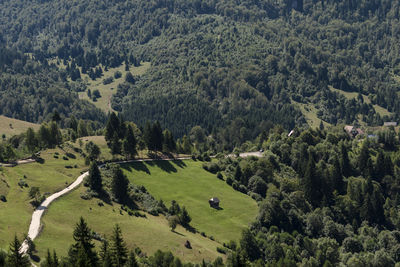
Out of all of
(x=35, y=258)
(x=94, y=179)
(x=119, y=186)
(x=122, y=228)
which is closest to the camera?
(x=35, y=258)

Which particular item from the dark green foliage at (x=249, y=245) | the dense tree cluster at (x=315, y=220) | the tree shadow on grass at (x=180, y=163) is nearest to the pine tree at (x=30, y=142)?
the tree shadow on grass at (x=180, y=163)

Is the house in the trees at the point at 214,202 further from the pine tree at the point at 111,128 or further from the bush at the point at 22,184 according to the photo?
the bush at the point at 22,184

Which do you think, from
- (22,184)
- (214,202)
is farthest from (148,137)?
(22,184)

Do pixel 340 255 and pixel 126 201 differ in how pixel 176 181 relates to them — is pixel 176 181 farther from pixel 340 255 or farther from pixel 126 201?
pixel 340 255

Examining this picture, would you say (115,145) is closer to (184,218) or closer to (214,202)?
(214,202)

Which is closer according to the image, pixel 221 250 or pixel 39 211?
pixel 39 211

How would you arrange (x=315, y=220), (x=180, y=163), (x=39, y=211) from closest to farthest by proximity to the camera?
(x=39, y=211) < (x=315, y=220) < (x=180, y=163)

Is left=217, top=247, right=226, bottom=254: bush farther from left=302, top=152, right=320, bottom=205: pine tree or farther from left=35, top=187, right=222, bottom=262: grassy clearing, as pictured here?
left=302, top=152, right=320, bottom=205: pine tree

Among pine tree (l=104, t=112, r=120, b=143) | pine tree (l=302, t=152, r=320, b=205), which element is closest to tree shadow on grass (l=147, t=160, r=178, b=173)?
pine tree (l=104, t=112, r=120, b=143)
